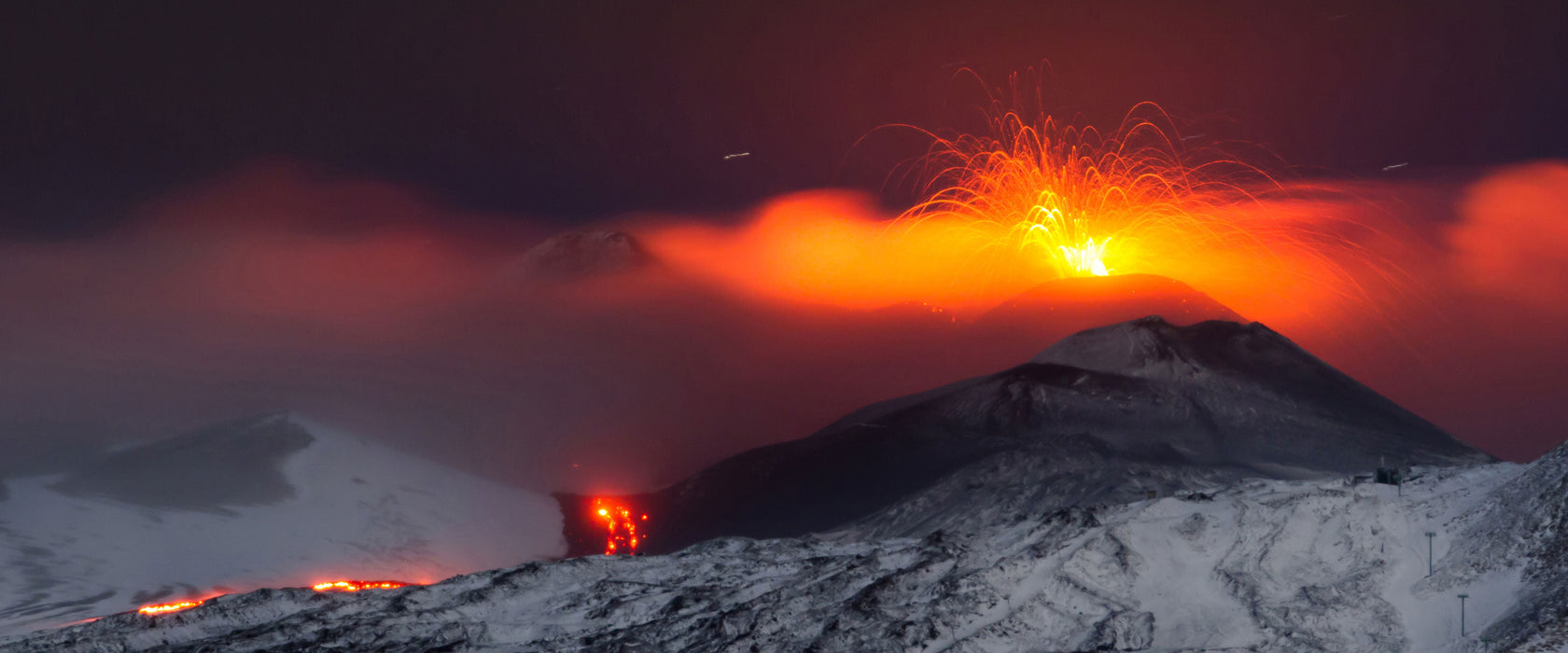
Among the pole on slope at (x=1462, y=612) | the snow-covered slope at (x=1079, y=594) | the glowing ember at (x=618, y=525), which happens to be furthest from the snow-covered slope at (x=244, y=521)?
the pole on slope at (x=1462, y=612)

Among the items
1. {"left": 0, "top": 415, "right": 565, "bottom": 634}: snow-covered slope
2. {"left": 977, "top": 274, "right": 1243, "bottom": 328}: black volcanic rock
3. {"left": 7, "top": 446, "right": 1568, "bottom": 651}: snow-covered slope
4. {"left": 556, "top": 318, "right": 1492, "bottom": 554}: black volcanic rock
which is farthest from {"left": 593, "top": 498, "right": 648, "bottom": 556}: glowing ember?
{"left": 977, "top": 274, "right": 1243, "bottom": 328}: black volcanic rock

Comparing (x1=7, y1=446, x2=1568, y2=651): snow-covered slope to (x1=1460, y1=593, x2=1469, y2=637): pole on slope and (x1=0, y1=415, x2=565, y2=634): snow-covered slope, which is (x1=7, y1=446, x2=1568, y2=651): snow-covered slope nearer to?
(x1=1460, y1=593, x2=1469, y2=637): pole on slope

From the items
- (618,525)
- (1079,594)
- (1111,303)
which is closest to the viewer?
(1079,594)

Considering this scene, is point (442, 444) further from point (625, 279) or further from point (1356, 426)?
point (1356, 426)

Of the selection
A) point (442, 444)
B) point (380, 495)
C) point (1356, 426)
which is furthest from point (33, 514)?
point (1356, 426)

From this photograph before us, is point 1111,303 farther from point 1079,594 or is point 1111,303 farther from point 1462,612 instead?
point 1462,612

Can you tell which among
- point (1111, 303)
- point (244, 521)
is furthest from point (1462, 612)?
point (1111, 303)

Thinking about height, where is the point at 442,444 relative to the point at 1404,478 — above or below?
above

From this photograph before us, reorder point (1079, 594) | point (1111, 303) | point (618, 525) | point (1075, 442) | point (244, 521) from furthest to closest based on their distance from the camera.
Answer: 1. point (1111, 303)
2. point (618, 525)
3. point (244, 521)
4. point (1075, 442)
5. point (1079, 594)

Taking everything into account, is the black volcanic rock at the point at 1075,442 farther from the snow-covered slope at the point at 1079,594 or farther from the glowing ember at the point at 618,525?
the snow-covered slope at the point at 1079,594
